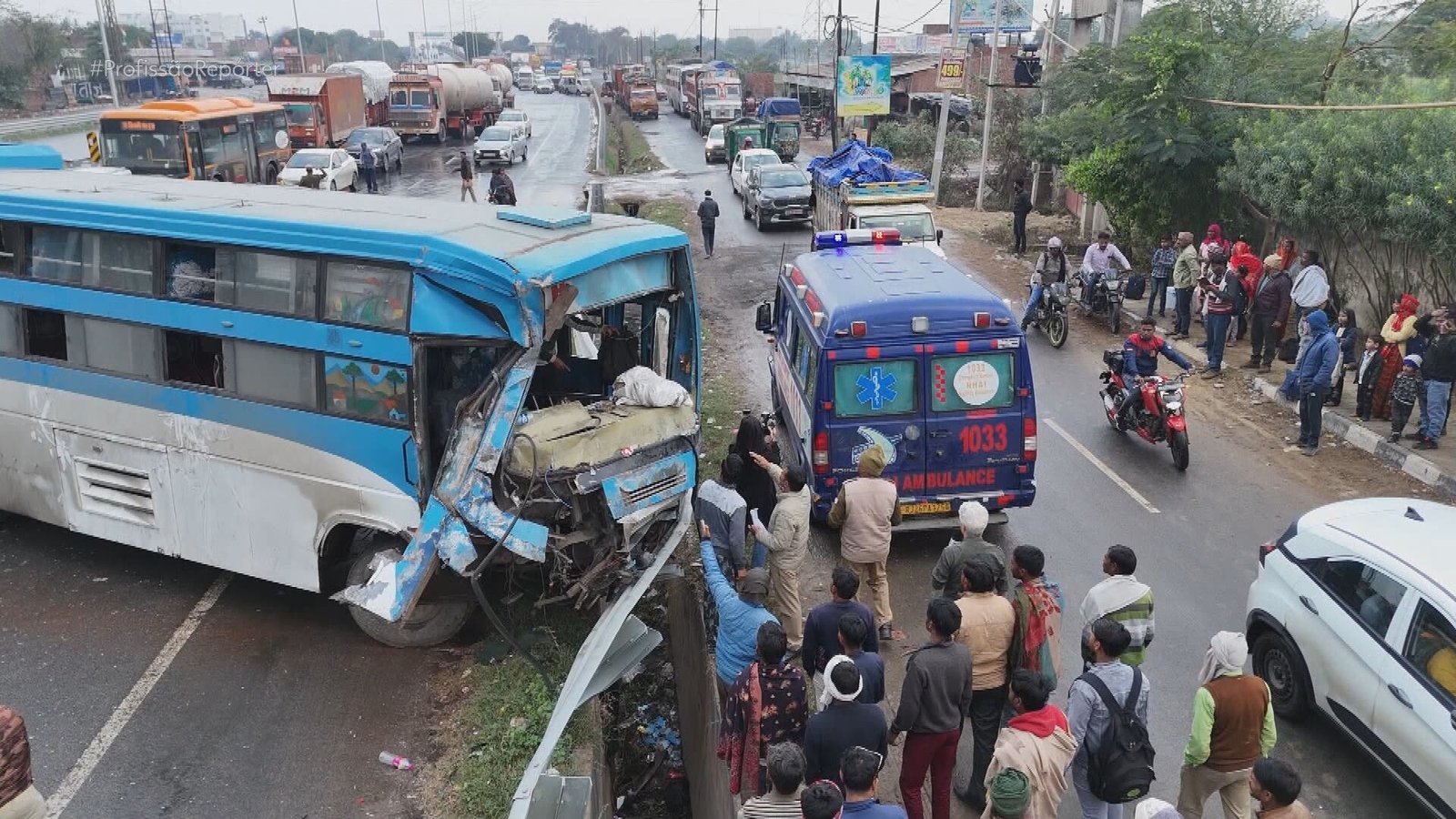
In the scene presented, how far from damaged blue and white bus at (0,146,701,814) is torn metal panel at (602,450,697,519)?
17 mm

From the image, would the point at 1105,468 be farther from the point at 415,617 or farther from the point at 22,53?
the point at 22,53

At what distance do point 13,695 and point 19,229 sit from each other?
3.70 m

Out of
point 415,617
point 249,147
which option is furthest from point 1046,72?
point 415,617

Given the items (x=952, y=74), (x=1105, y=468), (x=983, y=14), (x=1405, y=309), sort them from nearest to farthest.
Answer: (x=1105, y=468)
(x=1405, y=309)
(x=952, y=74)
(x=983, y=14)

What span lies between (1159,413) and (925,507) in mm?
4016

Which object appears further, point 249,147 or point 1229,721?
point 249,147

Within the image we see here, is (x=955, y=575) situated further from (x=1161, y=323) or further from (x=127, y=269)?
(x=1161, y=323)

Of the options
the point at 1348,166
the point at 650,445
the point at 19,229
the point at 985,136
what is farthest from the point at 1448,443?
the point at 985,136

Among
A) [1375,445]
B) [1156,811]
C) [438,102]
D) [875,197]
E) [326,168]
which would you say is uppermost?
[438,102]

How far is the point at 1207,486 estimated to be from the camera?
1123 centimetres

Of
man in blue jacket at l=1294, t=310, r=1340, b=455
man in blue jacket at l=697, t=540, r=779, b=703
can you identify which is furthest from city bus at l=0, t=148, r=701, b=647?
man in blue jacket at l=1294, t=310, r=1340, b=455

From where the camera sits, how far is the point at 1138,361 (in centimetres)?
1211

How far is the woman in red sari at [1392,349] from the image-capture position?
11.8 meters

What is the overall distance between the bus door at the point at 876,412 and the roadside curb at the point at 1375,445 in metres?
6.02
